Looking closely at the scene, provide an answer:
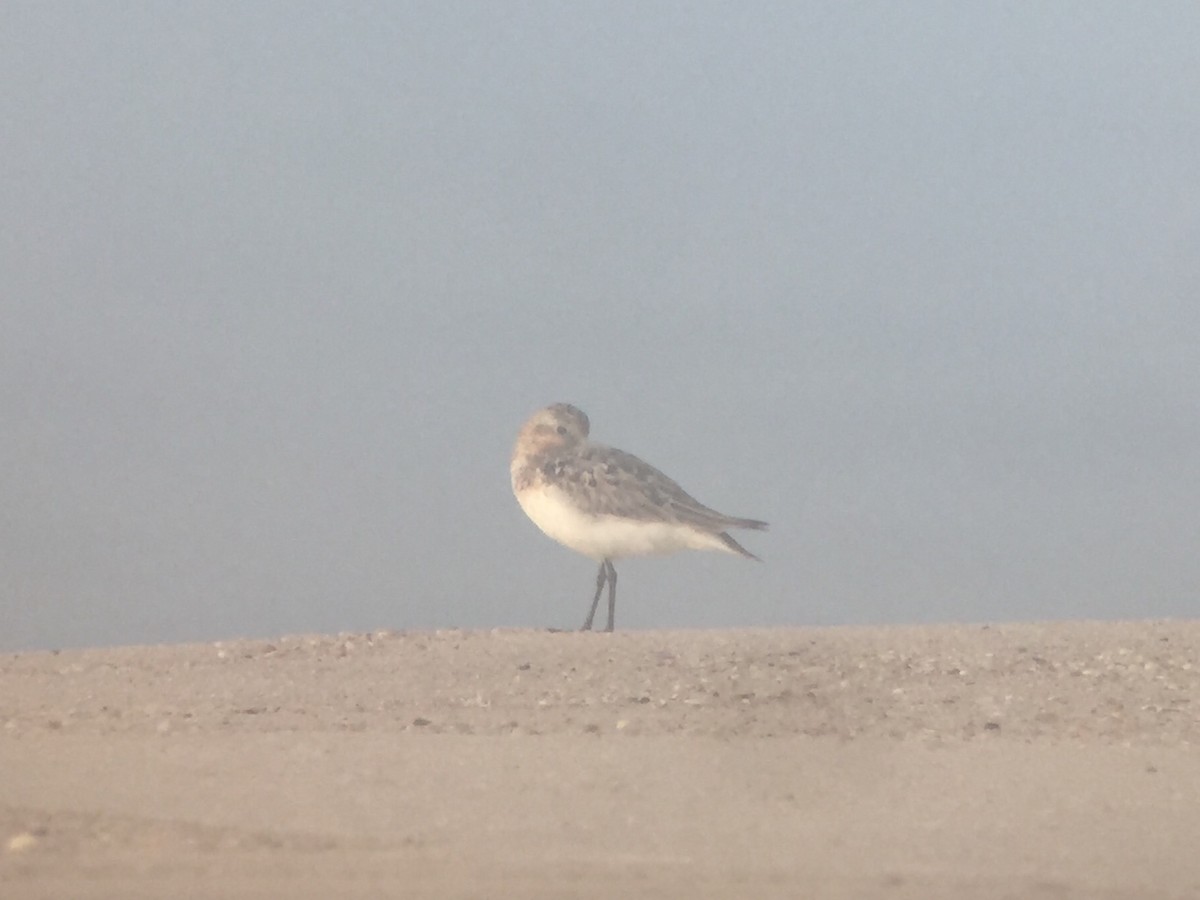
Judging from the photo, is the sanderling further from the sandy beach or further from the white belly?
the sandy beach

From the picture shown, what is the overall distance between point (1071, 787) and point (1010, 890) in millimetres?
1675

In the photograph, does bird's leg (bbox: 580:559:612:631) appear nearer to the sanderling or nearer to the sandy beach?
the sanderling

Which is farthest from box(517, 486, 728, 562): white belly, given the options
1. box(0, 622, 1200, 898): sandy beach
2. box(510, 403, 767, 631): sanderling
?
box(0, 622, 1200, 898): sandy beach

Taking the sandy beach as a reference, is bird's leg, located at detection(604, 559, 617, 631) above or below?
above

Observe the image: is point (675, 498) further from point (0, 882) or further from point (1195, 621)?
point (0, 882)

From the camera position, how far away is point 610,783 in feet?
19.9

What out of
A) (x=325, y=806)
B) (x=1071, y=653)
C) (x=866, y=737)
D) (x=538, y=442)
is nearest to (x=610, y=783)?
(x=325, y=806)

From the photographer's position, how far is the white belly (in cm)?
1072

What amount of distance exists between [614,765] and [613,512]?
4.47 meters

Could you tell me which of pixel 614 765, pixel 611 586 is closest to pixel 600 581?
pixel 611 586

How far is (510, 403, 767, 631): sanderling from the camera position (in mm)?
10719

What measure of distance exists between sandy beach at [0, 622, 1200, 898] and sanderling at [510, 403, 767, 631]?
138 cm

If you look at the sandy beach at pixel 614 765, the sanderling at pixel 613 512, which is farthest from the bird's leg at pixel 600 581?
the sandy beach at pixel 614 765

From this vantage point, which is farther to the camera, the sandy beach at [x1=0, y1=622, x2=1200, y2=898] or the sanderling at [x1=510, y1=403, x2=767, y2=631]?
the sanderling at [x1=510, y1=403, x2=767, y2=631]
